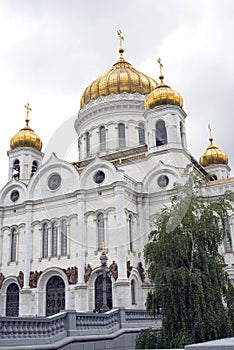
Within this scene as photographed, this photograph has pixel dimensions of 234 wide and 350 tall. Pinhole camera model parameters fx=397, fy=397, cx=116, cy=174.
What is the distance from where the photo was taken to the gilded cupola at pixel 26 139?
33.9m

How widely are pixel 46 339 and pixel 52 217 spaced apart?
675 inches

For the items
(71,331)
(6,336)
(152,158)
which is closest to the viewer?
(6,336)

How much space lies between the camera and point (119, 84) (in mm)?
34688

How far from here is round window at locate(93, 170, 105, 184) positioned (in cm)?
2751

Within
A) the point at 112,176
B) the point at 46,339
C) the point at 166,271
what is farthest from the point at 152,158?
the point at 46,339

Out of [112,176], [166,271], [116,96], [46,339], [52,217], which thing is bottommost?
[46,339]

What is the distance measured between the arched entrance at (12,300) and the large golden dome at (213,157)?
20.0m

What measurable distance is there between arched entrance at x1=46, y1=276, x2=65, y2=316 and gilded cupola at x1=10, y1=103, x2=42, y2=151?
1226cm

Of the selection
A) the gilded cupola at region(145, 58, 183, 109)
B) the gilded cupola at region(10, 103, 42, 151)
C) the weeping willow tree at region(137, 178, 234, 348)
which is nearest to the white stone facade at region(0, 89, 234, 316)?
the gilded cupola at region(145, 58, 183, 109)

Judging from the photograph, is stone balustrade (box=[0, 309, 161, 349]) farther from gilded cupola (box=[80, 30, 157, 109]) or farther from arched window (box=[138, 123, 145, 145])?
gilded cupola (box=[80, 30, 157, 109])

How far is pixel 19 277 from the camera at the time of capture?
2772 cm

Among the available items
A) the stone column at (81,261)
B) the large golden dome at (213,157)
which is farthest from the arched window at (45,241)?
the large golden dome at (213,157)

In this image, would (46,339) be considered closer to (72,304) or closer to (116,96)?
(72,304)

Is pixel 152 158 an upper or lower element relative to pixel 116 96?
lower
